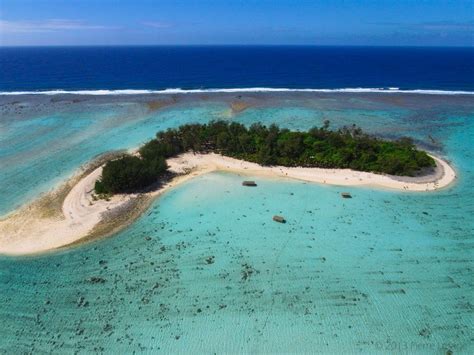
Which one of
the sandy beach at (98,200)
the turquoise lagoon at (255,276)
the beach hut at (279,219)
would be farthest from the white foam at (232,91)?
the beach hut at (279,219)

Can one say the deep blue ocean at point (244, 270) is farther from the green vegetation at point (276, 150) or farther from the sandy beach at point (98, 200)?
the green vegetation at point (276, 150)

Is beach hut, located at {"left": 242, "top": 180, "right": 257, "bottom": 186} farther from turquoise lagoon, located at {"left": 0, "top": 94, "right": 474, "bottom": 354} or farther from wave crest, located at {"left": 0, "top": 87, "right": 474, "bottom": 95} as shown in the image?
wave crest, located at {"left": 0, "top": 87, "right": 474, "bottom": 95}

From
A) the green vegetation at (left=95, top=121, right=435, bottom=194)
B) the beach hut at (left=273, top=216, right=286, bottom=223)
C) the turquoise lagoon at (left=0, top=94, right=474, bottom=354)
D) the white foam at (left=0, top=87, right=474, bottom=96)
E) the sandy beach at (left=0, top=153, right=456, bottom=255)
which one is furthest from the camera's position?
the white foam at (left=0, top=87, right=474, bottom=96)

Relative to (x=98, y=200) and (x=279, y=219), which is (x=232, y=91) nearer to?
(x=98, y=200)

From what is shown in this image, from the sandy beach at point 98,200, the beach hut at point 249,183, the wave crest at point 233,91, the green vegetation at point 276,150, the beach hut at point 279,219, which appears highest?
the green vegetation at point 276,150

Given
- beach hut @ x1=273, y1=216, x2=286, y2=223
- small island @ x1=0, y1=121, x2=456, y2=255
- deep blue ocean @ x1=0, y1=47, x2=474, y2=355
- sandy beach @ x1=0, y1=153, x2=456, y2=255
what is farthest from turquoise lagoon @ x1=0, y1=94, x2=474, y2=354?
small island @ x1=0, y1=121, x2=456, y2=255

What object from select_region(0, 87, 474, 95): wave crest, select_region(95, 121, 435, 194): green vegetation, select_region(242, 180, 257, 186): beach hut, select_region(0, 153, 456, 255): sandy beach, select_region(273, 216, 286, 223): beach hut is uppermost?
select_region(95, 121, 435, 194): green vegetation
